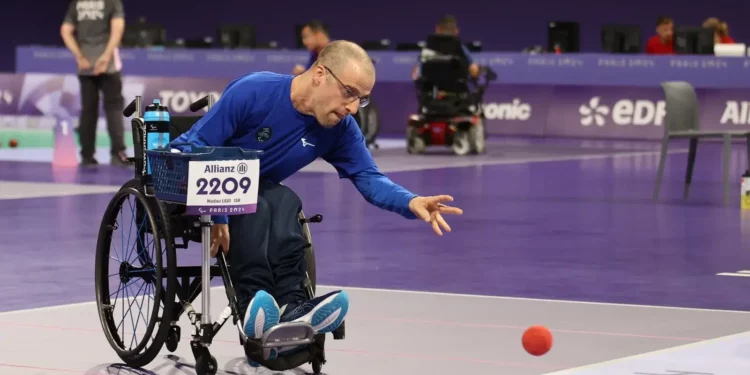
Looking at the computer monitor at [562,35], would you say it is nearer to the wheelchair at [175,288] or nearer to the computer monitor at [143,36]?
the computer monitor at [143,36]

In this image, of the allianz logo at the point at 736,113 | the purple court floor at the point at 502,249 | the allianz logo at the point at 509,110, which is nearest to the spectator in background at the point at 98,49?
the purple court floor at the point at 502,249

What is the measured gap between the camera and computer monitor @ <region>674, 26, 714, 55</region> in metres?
20.8

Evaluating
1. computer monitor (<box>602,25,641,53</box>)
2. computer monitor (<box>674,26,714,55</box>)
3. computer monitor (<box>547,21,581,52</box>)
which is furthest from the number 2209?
computer monitor (<box>547,21,581,52</box>)

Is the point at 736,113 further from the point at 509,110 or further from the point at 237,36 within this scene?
the point at 237,36

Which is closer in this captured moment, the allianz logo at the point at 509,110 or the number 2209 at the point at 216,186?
the number 2209 at the point at 216,186

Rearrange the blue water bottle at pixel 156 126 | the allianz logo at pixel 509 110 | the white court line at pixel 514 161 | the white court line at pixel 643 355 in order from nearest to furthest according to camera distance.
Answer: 1. the white court line at pixel 643 355
2. the blue water bottle at pixel 156 126
3. the white court line at pixel 514 161
4. the allianz logo at pixel 509 110

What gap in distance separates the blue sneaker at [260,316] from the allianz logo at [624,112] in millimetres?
15874

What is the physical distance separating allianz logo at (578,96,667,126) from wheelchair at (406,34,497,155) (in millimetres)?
3290

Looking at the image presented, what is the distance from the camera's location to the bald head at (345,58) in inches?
209

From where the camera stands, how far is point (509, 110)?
21875 millimetres

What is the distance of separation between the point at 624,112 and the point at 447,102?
378 centimetres

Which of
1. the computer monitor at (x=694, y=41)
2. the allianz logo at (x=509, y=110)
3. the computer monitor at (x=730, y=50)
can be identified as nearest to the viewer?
the computer monitor at (x=730, y=50)

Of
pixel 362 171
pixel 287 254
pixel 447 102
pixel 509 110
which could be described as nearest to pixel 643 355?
pixel 362 171

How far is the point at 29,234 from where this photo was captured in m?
9.73
